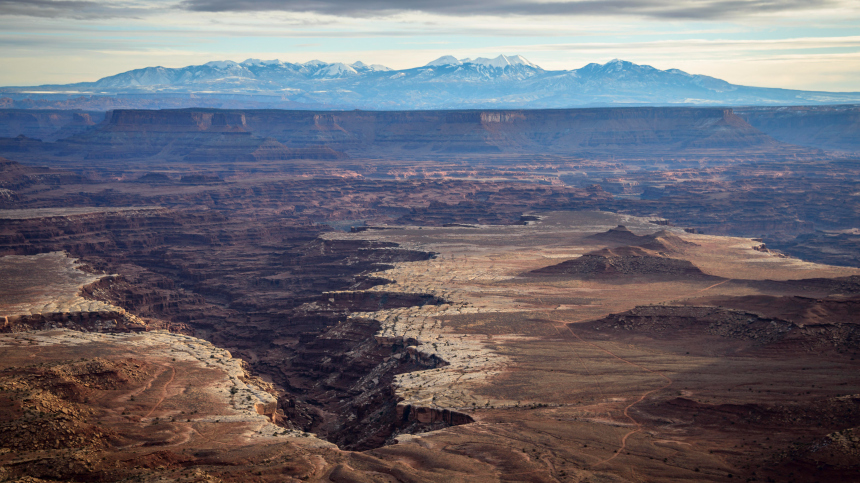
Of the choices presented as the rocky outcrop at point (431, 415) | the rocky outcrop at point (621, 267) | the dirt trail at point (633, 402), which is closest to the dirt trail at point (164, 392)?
the rocky outcrop at point (431, 415)

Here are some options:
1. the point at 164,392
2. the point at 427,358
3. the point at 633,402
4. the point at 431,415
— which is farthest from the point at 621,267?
the point at 164,392

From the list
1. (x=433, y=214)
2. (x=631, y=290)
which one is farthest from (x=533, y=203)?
(x=631, y=290)

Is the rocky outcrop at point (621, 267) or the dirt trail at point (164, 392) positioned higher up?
the dirt trail at point (164, 392)

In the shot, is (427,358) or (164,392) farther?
(427,358)

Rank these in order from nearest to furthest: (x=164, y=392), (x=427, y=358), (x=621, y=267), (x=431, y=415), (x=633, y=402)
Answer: (x=431, y=415) < (x=633, y=402) < (x=164, y=392) < (x=427, y=358) < (x=621, y=267)

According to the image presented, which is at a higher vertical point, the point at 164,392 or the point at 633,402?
the point at 633,402

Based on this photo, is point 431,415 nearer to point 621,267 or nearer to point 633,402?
point 633,402

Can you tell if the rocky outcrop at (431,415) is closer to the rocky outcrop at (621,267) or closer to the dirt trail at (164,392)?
the dirt trail at (164,392)

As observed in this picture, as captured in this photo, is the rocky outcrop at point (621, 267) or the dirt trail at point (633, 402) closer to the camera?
the dirt trail at point (633, 402)

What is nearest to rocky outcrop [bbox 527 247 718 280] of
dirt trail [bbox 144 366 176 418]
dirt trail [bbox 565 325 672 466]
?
dirt trail [bbox 565 325 672 466]

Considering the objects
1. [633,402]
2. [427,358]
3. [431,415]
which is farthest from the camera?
[427,358]

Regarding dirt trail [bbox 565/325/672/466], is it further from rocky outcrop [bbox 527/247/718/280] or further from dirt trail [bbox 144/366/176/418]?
rocky outcrop [bbox 527/247/718/280]
